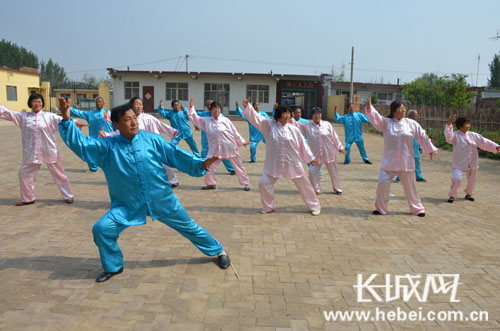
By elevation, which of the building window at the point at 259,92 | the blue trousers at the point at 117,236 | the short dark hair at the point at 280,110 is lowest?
the blue trousers at the point at 117,236

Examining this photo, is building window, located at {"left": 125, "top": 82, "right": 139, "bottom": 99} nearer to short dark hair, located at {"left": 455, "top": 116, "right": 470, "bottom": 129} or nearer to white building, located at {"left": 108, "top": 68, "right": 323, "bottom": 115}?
white building, located at {"left": 108, "top": 68, "right": 323, "bottom": 115}

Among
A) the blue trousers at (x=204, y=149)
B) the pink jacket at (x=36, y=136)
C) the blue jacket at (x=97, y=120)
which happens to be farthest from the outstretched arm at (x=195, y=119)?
the blue jacket at (x=97, y=120)

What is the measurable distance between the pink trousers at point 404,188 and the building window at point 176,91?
2876cm

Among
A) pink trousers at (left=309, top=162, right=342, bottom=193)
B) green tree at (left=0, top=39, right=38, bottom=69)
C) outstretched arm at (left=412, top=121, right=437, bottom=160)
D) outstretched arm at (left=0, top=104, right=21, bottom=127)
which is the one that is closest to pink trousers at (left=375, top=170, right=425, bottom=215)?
outstretched arm at (left=412, top=121, right=437, bottom=160)

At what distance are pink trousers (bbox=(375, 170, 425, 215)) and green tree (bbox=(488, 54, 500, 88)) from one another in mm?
60321

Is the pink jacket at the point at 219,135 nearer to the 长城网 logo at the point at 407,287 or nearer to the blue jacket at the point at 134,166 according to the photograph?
the blue jacket at the point at 134,166

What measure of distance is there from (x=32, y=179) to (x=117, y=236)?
140 inches

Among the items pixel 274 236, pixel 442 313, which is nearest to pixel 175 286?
pixel 274 236

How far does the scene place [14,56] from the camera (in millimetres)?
64625

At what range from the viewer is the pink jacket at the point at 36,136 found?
20.3 feet

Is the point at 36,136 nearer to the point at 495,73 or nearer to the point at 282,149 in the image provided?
the point at 282,149

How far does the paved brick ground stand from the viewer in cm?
302

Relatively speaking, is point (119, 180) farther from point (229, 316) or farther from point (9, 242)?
point (9, 242)

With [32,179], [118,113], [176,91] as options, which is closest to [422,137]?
[118,113]
